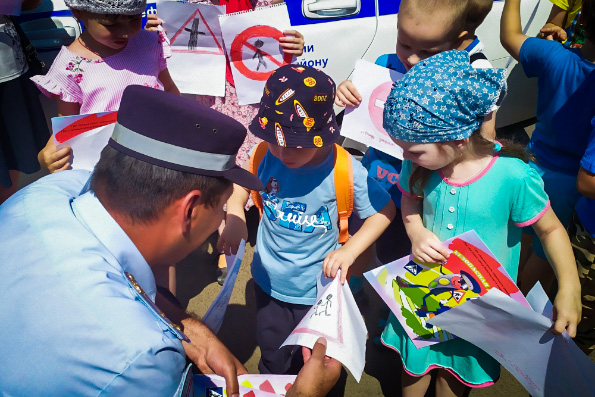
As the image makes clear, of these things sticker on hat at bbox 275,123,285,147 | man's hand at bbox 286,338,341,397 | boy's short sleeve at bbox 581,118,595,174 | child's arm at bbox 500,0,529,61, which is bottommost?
man's hand at bbox 286,338,341,397

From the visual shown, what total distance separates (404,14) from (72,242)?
5.54 feet

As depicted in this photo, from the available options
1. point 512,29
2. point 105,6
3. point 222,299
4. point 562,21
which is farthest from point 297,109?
point 562,21

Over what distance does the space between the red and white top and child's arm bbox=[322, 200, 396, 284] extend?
142 centimetres

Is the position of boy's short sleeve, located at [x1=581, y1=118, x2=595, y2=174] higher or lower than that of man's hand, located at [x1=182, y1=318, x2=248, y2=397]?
higher

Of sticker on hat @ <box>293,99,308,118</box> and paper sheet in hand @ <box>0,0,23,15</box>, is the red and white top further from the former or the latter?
sticker on hat @ <box>293,99,308,118</box>

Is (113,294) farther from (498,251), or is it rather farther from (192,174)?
(498,251)

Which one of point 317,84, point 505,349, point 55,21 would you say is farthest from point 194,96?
point 505,349

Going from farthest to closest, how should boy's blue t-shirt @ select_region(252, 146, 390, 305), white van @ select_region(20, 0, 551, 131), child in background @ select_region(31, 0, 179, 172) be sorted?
white van @ select_region(20, 0, 551, 131) → child in background @ select_region(31, 0, 179, 172) → boy's blue t-shirt @ select_region(252, 146, 390, 305)

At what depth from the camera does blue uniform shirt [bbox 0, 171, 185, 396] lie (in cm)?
114

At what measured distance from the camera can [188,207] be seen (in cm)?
141

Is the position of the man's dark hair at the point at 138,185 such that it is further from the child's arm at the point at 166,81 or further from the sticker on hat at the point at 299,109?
the child's arm at the point at 166,81

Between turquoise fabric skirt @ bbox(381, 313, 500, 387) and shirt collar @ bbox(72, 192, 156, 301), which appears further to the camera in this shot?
turquoise fabric skirt @ bbox(381, 313, 500, 387)

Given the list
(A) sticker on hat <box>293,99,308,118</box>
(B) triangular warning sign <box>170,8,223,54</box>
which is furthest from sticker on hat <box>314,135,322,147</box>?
(B) triangular warning sign <box>170,8,223,54</box>

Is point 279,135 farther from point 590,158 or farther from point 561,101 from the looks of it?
point 561,101
